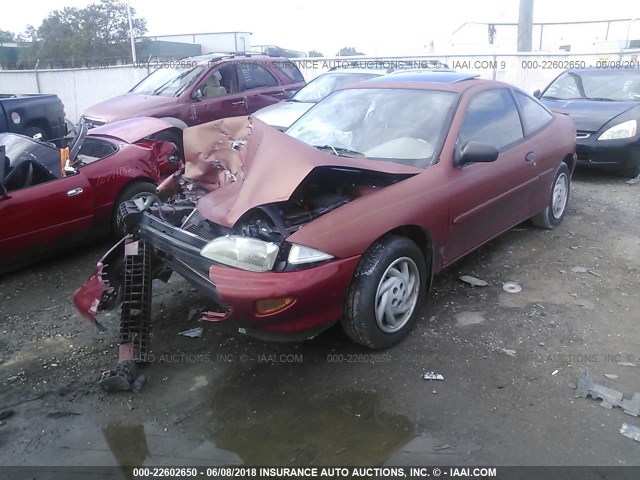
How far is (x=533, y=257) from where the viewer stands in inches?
195

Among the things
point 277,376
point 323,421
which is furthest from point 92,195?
point 323,421

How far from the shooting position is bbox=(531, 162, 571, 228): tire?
543 cm

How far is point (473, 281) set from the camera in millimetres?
4441

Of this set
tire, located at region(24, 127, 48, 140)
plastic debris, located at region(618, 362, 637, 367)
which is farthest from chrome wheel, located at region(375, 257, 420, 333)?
tire, located at region(24, 127, 48, 140)

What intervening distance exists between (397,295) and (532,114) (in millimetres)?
2646

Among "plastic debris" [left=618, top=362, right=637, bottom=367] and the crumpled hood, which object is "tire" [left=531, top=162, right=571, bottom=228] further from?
the crumpled hood

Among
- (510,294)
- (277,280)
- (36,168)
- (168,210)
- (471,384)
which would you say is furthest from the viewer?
(36,168)

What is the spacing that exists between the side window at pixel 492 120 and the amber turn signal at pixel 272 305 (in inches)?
75.6

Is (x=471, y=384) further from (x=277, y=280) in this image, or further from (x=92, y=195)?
(x=92, y=195)

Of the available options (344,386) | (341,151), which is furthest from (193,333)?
(341,151)

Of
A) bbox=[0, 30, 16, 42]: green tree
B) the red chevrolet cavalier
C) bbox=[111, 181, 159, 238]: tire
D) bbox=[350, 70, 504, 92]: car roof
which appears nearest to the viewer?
the red chevrolet cavalier

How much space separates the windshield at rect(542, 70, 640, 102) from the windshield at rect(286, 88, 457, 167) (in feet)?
17.3

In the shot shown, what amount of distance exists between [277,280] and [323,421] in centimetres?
80

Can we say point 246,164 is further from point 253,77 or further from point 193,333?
point 253,77
